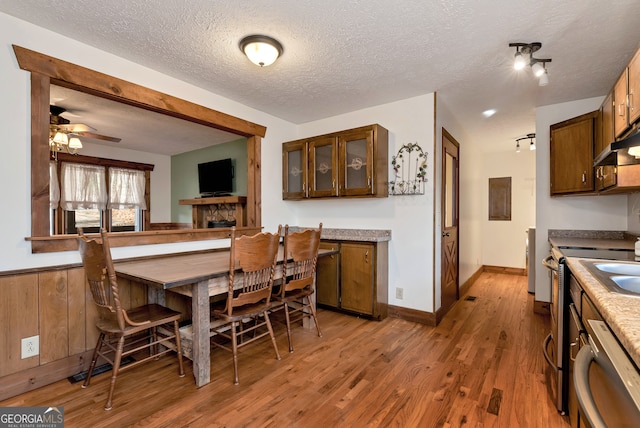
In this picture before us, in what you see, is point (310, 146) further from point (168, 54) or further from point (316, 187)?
point (168, 54)

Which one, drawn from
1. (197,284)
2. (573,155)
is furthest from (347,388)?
(573,155)

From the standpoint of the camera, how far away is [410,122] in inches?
130

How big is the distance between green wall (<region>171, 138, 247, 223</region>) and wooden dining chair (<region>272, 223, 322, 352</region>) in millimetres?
2622

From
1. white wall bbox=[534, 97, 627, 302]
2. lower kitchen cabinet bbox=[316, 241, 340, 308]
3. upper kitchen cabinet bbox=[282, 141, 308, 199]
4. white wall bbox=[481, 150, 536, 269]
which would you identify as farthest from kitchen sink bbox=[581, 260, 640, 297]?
white wall bbox=[481, 150, 536, 269]

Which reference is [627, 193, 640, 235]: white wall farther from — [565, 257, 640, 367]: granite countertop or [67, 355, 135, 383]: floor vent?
[67, 355, 135, 383]: floor vent

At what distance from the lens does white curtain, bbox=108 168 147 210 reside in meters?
5.57

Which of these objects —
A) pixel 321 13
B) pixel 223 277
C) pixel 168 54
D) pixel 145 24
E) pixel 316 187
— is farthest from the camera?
pixel 316 187

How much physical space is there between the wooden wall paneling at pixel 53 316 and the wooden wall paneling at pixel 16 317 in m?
0.04

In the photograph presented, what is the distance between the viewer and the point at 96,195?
5.37m

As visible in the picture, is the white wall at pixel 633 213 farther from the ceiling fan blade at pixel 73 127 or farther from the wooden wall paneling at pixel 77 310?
the ceiling fan blade at pixel 73 127

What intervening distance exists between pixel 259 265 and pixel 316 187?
1763mm

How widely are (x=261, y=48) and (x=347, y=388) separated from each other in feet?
7.94

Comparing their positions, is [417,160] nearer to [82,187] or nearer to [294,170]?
[294,170]

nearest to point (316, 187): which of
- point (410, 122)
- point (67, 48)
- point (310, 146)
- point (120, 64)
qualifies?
point (310, 146)
